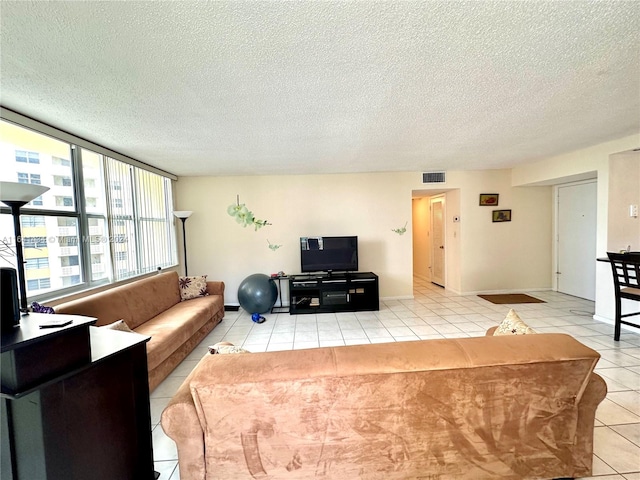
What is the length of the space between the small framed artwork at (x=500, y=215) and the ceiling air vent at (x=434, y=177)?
4.00 ft

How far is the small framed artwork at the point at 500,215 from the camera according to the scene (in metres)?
5.21

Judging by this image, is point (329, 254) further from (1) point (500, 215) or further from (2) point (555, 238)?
(2) point (555, 238)

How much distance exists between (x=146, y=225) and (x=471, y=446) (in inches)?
180

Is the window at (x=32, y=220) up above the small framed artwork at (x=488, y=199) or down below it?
below

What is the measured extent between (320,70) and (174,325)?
9.15 ft

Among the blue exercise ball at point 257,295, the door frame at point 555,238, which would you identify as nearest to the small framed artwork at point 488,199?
the door frame at point 555,238

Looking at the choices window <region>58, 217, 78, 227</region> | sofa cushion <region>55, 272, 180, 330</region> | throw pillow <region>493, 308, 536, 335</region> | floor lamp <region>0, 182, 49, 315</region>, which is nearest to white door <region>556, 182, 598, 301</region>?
throw pillow <region>493, 308, 536, 335</region>

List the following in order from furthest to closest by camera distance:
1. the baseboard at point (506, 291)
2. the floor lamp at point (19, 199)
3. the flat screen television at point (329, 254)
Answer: the baseboard at point (506, 291), the flat screen television at point (329, 254), the floor lamp at point (19, 199)

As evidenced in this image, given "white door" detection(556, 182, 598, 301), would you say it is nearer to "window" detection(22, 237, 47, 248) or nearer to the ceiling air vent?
the ceiling air vent

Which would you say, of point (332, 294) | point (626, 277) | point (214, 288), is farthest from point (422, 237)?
point (214, 288)

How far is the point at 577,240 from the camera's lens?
4.82 m

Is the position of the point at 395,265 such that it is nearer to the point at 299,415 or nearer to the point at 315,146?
the point at 315,146

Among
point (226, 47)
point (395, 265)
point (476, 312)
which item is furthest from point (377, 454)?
point (395, 265)

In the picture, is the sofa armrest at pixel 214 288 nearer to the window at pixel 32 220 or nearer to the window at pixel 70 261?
the window at pixel 70 261
